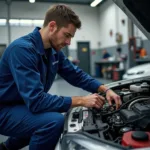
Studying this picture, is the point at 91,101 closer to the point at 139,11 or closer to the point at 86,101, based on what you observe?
the point at 86,101

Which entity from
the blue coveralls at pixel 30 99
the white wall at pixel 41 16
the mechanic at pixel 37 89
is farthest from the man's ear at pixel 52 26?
the white wall at pixel 41 16

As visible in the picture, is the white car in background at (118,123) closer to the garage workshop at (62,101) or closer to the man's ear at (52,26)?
the garage workshop at (62,101)

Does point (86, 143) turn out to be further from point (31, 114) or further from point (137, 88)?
point (137, 88)

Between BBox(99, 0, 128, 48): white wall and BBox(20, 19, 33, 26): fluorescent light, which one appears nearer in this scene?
BBox(99, 0, 128, 48): white wall

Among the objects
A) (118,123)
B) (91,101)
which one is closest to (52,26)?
(91,101)

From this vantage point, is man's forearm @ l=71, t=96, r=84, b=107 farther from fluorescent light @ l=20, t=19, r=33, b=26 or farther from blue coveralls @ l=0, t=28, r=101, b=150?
fluorescent light @ l=20, t=19, r=33, b=26

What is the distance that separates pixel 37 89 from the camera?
1235 mm

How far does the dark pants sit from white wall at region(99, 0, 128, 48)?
858 centimetres

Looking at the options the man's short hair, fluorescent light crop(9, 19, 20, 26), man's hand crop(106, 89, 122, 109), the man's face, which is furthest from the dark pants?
fluorescent light crop(9, 19, 20, 26)

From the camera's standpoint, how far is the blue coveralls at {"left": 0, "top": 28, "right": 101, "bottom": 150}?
1235 millimetres

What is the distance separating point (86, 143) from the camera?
2.94 ft

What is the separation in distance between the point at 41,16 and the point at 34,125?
10620 mm

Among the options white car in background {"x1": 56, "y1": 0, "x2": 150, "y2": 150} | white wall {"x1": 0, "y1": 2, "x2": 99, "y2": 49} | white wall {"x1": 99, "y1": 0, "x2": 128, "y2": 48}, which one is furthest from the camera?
white wall {"x1": 0, "y1": 2, "x2": 99, "y2": 49}

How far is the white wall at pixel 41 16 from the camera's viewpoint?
412 inches
